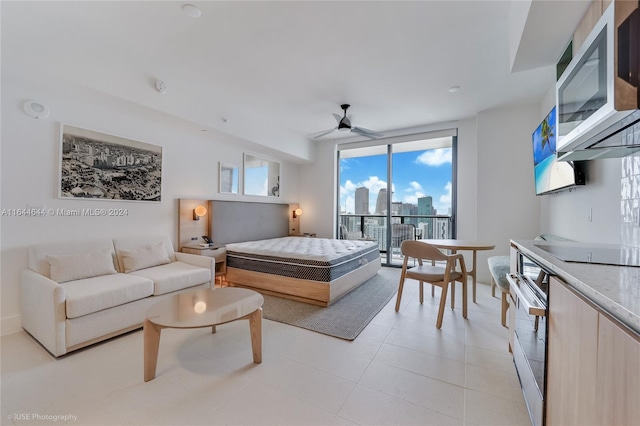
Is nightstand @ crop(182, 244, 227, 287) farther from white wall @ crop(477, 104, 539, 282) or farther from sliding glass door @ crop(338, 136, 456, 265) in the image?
white wall @ crop(477, 104, 539, 282)

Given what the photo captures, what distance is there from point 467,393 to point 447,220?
4.05 m

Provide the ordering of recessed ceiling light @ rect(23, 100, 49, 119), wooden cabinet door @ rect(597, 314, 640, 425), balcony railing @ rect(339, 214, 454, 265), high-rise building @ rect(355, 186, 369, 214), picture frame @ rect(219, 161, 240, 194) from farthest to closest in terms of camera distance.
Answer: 1. high-rise building @ rect(355, 186, 369, 214)
2. balcony railing @ rect(339, 214, 454, 265)
3. picture frame @ rect(219, 161, 240, 194)
4. recessed ceiling light @ rect(23, 100, 49, 119)
5. wooden cabinet door @ rect(597, 314, 640, 425)

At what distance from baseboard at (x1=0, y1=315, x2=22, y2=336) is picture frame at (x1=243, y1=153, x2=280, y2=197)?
3232 millimetres

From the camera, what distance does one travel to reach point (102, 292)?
2.27 meters

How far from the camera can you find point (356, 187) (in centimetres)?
639

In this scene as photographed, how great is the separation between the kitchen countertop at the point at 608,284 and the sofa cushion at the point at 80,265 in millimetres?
3702

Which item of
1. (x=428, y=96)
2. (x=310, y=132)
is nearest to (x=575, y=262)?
(x=428, y=96)

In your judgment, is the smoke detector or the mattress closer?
the smoke detector

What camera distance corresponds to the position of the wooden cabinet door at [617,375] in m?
0.62

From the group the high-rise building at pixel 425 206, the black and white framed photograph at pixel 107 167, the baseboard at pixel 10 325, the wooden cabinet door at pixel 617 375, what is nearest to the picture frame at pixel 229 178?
the black and white framed photograph at pixel 107 167

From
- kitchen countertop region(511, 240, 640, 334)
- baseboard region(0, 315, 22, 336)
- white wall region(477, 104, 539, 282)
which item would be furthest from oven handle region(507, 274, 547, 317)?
baseboard region(0, 315, 22, 336)

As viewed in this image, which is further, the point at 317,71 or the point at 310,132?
the point at 310,132

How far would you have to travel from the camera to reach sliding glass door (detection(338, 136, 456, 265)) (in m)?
5.32

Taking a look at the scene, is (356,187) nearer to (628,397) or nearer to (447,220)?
(447,220)
